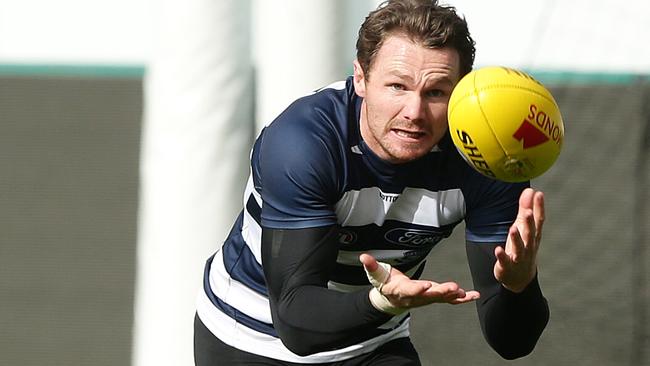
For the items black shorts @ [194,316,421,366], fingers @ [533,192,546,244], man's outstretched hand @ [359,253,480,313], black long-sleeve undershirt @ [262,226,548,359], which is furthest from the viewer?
black shorts @ [194,316,421,366]

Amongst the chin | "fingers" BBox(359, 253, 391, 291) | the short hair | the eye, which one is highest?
the short hair

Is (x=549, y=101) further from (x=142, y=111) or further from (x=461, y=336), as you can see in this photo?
(x=142, y=111)

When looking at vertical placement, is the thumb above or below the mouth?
below

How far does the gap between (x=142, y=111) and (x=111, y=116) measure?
16cm

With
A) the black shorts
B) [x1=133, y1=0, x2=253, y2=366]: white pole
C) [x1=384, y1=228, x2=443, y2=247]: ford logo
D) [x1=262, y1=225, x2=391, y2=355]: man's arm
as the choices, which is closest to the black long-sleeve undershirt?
[x1=262, y1=225, x2=391, y2=355]: man's arm

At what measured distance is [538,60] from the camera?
15.9ft

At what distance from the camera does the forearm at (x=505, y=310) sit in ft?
9.24

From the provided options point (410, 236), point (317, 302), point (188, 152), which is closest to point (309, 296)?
point (317, 302)

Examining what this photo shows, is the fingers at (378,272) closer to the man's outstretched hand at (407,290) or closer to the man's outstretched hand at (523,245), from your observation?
the man's outstretched hand at (407,290)

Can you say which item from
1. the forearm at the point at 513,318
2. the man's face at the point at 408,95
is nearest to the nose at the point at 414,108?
the man's face at the point at 408,95

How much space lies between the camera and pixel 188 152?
4328 millimetres

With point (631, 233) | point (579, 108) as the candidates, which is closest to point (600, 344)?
point (631, 233)

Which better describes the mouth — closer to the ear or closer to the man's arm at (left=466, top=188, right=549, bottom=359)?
the ear

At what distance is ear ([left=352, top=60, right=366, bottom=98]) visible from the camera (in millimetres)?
2799
